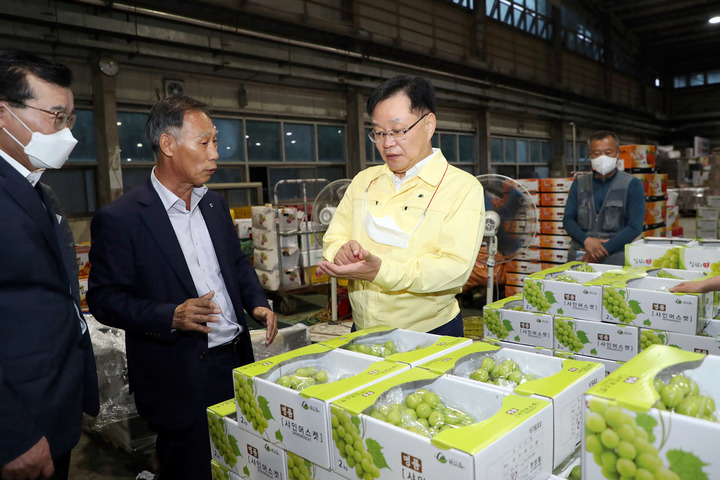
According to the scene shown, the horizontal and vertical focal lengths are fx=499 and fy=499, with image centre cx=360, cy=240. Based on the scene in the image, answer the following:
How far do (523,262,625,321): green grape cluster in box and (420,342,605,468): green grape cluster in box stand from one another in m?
1.28

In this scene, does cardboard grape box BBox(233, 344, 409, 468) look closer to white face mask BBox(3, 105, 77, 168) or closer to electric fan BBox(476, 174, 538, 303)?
white face mask BBox(3, 105, 77, 168)

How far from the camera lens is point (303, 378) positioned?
1.22m

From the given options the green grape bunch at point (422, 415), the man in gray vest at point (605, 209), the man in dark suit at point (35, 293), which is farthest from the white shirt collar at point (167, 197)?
the man in gray vest at point (605, 209)

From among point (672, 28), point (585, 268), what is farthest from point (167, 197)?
point (672, 28)

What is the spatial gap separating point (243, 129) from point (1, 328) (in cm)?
766

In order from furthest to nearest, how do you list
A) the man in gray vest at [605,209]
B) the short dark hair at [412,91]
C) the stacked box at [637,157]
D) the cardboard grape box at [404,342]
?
1. the stacked box at [637,157]
2. the man in gray vest at [605,209]
3. the short dark hair at [412,91]
4. the cardboard grape box at [404,342]

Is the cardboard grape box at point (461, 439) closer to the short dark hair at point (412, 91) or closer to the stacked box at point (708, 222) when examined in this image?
the short dark hair at point (412, 91)

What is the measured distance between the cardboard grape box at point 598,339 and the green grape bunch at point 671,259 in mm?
714

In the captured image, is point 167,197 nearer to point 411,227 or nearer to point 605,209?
point 411,227

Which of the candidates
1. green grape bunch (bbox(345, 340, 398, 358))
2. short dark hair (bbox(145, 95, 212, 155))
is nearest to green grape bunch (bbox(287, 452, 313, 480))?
green grape bunch (bbox(345, 340, 398, 358))

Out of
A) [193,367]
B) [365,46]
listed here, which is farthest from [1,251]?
[365,46]

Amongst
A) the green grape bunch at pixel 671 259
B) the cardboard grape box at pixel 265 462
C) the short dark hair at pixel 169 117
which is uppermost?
the short dark hair at pixel 169 117

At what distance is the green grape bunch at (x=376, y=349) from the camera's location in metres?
1.40

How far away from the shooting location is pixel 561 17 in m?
15.3
